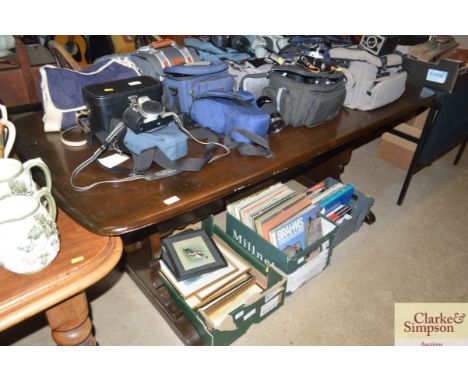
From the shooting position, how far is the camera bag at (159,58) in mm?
1537

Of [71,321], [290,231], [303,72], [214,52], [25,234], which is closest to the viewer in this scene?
[25,234]

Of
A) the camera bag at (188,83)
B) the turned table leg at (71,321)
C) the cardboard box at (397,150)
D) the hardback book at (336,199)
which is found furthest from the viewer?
the cardboard box at (397,150)

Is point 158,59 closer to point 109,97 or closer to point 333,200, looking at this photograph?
point 109,97

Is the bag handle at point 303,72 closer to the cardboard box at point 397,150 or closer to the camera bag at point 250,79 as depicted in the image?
the camera bag at point 250,79

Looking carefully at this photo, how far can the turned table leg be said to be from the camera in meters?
0.86

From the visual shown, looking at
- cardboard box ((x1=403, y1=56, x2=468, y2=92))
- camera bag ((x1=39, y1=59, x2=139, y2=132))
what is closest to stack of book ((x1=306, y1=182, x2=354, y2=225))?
cardboard box ((x1=403, y1=56, x2=468, y2=92))

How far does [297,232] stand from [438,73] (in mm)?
1248

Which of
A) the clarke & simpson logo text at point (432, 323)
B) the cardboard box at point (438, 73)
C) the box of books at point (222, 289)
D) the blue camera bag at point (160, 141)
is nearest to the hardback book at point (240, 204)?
the box of books at point (222, 289)

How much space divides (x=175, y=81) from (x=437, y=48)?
5.63 feet

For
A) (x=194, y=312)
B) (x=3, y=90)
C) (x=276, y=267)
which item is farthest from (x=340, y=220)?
(x=3, y=90)

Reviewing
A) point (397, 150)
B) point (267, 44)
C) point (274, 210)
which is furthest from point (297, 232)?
point (397, 150)

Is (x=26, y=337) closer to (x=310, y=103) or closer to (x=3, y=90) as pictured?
(x=310, y=103)

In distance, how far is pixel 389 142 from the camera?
2.82 metres

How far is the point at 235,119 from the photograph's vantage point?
129 cm
